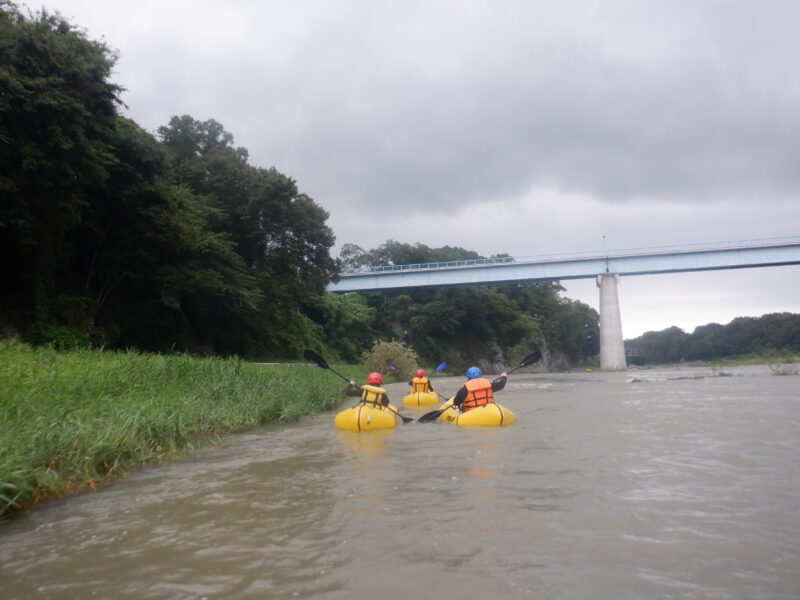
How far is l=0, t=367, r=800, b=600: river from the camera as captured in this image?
10.6ft

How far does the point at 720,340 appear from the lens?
78.9 metres

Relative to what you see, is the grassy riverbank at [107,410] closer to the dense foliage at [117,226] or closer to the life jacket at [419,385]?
the life jacket at [419,385]

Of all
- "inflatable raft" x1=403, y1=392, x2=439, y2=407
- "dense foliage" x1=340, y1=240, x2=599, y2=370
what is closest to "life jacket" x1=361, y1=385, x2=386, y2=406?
"inflatable raft" x1=403, y1=392, x2=439, y2=407

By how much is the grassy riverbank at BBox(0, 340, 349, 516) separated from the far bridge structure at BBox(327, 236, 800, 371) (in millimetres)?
31409

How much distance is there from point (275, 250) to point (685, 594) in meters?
27.5

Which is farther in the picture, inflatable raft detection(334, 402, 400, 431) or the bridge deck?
the bridge deck

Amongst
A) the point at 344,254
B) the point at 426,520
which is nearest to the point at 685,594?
the point at 426,520

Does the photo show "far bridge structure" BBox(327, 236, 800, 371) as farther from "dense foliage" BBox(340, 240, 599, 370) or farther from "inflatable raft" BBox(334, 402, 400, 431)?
"inflatable raft" BBox(334, 402, 400, 431)

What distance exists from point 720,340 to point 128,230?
264ft

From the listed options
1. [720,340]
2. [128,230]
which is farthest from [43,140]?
[720,340]

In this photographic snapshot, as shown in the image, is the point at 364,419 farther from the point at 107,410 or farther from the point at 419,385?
the point at 419,385

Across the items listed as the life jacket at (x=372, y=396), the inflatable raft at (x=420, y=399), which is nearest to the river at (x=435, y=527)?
the life jacket at (x=372, y=396)

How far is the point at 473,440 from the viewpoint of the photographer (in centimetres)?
832

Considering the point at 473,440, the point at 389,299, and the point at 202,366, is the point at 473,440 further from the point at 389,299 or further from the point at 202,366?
the point at 389,299
